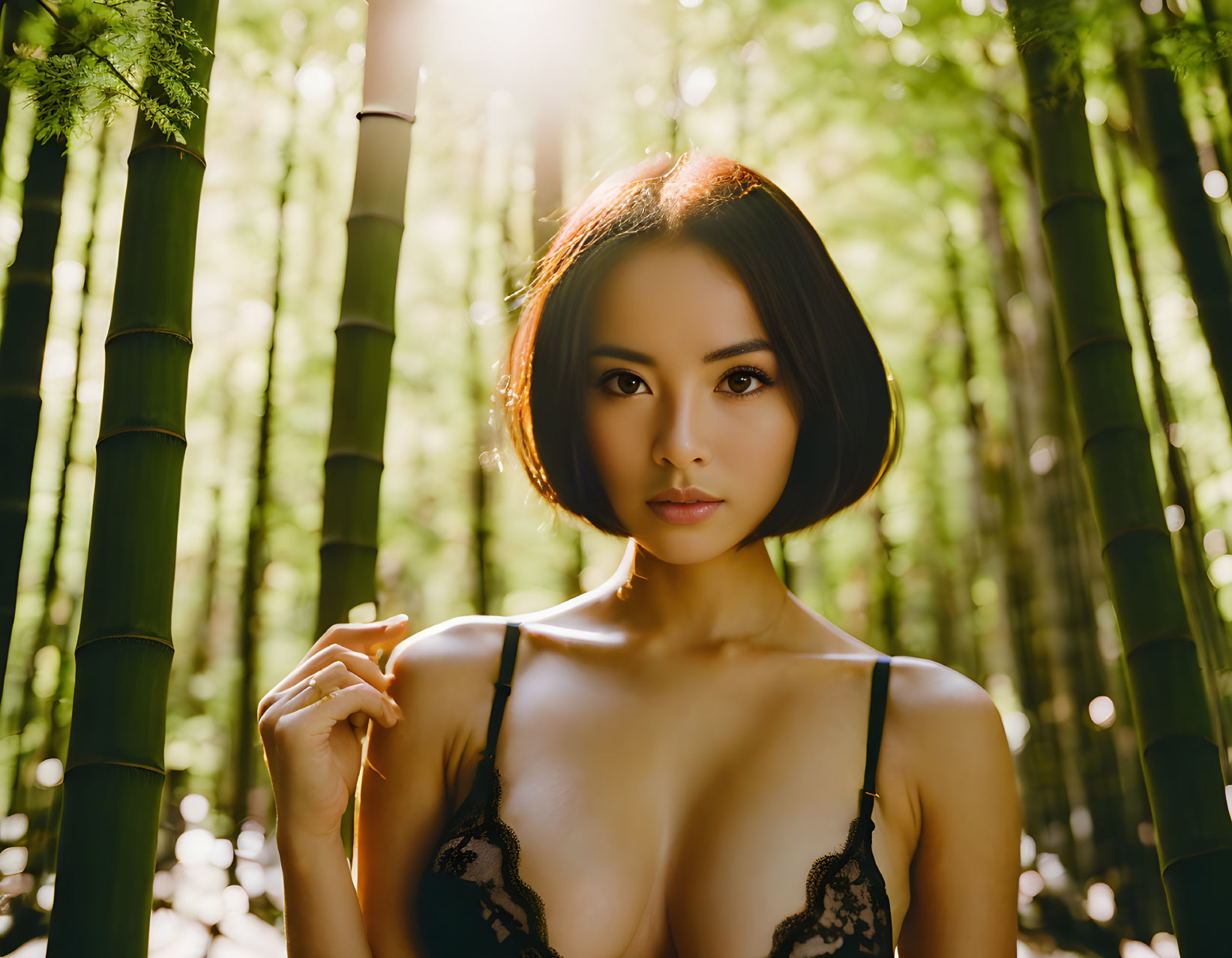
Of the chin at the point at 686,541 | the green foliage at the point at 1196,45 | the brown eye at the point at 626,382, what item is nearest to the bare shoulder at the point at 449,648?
the chin at the point at 686,541

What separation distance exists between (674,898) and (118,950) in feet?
2.49

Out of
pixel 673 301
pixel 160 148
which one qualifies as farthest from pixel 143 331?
pixel 673 301

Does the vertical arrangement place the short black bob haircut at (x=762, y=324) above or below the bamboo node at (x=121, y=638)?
above

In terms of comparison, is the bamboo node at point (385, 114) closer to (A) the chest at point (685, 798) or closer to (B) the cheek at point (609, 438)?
(B) the cheek at point (609, 438)

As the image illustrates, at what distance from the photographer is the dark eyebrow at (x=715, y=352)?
4.54ft

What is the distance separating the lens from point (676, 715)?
1471 mm

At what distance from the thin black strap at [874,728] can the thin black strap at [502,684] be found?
0.53 m

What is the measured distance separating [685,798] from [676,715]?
0.12 m

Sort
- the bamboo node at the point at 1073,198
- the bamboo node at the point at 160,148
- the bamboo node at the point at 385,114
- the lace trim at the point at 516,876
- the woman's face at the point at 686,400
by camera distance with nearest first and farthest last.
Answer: the lace trim at the point at 516,876 → the woman's face at the point at 686,400 → the bamboo node at the point at 160,148 → the bamboo node at the point at 1073,198 → the bamboo node at the point at 385,114

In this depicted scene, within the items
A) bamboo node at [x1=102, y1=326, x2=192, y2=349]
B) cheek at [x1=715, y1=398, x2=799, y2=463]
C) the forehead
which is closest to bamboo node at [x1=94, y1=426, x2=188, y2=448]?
bamboo node at [x1=102, y1=326, x2=192, y2=349]

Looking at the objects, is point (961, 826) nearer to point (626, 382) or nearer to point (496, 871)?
point (496, 871)

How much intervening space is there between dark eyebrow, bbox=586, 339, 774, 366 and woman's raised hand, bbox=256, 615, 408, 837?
55 cm

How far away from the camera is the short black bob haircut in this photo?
144 centimetres

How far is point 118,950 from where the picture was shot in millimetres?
1343
